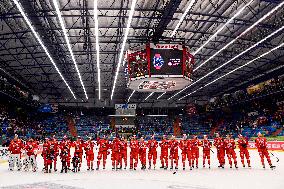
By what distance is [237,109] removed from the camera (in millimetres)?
45000

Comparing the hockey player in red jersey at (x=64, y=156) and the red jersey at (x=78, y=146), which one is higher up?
the red jersey at (x=78, y=146)

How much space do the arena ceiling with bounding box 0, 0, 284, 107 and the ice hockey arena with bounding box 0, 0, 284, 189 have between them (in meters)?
0.10

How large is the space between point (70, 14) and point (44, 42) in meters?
3.30

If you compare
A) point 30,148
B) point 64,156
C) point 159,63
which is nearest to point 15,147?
point 30,148

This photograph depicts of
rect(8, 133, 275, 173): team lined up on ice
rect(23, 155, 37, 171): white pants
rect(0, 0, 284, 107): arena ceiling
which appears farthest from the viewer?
rect(0, 0, 284, 107): arena ceiling

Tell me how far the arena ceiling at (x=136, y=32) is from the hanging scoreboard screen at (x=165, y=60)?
1.06 meters

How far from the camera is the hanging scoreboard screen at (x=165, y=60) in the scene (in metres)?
15.6

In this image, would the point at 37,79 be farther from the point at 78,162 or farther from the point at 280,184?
the point at 280,184

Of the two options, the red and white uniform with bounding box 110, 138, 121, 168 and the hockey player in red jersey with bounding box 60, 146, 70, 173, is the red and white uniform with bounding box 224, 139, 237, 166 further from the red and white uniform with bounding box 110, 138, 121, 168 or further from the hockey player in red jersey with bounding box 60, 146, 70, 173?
the hockey player in red jersey with bounding box 60, 146, 70, 173

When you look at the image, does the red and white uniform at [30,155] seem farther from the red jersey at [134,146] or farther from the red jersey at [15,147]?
the red jersey at [134,146]

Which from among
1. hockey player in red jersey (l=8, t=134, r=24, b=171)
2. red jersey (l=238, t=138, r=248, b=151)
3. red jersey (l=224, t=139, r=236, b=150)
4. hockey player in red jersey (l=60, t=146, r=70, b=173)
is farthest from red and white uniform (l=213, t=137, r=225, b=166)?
hockey player in red jersey (l=8, t=134, r=24, b=171)

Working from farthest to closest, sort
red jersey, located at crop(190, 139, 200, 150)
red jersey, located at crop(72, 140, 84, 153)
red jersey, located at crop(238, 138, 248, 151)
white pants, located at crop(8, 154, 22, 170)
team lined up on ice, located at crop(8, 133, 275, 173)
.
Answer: white pants, located at crop(8, 154, 22, 170)
red jersey, located at crop(190, 139, 200, 150)
red jersey, located at crop(238, 138, 248, 151)
team lined up on ice, located at crop(8, 133, 275, 173)
red jersey, located at crop(72, 140, 84, 153)

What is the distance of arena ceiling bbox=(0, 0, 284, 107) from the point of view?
16.7 m

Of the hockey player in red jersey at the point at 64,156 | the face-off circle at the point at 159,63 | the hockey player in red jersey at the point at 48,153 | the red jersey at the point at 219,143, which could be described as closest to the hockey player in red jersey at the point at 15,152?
the hockey player in red jersey at the point at 48,153
